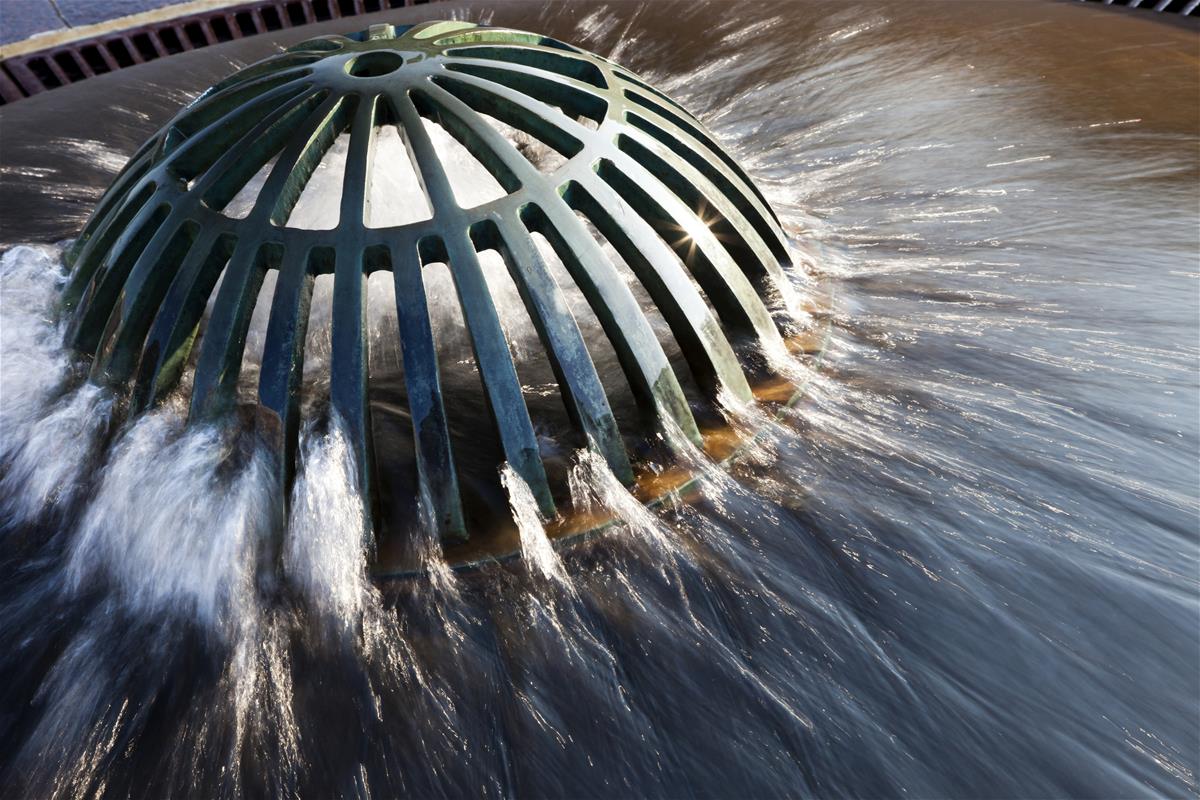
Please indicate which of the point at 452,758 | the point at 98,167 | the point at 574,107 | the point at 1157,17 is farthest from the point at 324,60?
the point at 1157,17

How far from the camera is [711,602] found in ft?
6.21

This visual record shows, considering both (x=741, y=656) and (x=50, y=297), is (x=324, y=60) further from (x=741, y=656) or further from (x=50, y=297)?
(x=741, y=656)

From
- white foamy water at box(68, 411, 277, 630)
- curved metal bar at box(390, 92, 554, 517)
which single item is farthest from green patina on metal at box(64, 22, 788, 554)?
white foamy water at box(68, 411, 277, 630)

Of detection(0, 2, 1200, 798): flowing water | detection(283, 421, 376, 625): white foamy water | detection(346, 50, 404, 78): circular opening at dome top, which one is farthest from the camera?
detection(346, 50, 404, 78): circular opening at dome top

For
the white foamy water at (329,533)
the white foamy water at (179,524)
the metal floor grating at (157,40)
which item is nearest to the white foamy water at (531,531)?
the white foamy water at (329,533)

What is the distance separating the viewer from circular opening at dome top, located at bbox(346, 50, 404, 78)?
7.50ft

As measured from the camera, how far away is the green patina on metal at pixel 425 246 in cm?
188

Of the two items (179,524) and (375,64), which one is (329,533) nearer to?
(179,524)

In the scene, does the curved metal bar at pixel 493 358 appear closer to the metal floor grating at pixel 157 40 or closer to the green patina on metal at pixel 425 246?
the green patina on metal at pixel 425 246

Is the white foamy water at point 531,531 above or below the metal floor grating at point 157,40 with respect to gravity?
below

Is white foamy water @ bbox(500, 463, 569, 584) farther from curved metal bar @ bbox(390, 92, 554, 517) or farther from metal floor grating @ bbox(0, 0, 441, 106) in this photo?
metal floor grating @ bbox(0, 0, 441, 106)

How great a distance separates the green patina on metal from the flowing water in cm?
19

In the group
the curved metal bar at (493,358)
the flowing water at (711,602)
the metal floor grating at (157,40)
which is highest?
the metal floor grating at (157,40)

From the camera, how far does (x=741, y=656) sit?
1.79 meters
